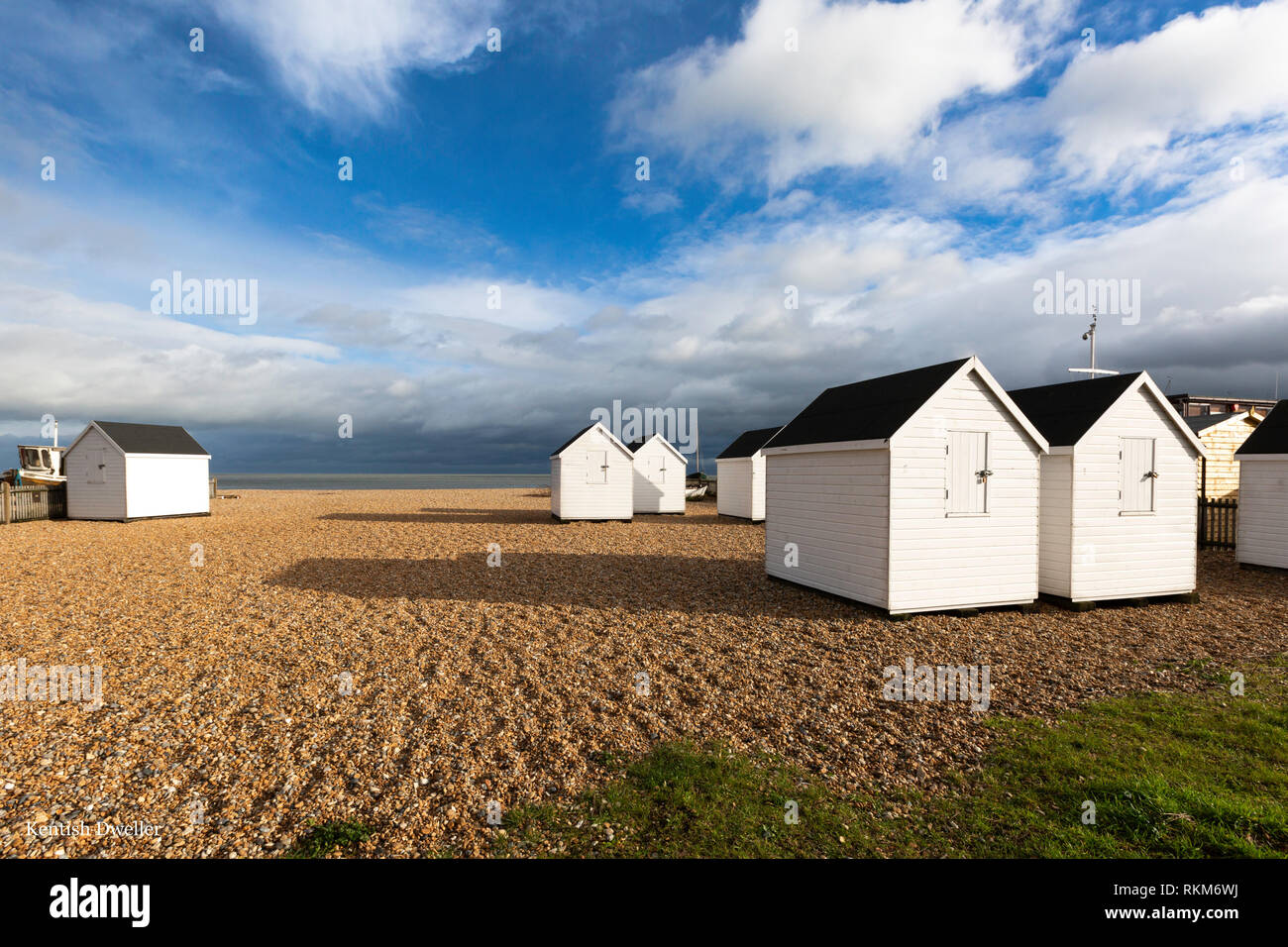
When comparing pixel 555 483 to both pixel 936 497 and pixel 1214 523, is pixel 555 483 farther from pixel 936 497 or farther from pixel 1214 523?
pixel 1214 523

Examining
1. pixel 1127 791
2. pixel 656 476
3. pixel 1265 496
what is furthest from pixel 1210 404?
pixel 1127 791

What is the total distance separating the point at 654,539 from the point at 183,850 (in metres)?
19.7

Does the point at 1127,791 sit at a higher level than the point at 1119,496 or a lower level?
lower

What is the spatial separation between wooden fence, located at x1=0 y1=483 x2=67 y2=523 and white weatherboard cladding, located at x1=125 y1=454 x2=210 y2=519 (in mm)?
3815

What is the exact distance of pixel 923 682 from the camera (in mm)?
8281

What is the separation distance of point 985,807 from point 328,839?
5.54 meters

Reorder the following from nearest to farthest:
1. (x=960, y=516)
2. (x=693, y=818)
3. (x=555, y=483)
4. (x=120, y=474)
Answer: (x=693, y=818) < (x=960, y=516) < (x=120, y=474) < (x=555, y=483)

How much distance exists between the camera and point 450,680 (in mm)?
8398

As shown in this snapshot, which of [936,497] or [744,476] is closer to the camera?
[936,497]

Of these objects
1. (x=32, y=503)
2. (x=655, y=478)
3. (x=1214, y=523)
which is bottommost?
(x=1214, y=523)

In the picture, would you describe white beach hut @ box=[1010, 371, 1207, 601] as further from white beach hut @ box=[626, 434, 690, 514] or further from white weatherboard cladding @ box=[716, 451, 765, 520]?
white beach hut @ box=[626, 434, 690, 514]

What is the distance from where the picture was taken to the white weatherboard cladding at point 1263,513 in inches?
658

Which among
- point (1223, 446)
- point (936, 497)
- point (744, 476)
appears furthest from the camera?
point (744, 476)

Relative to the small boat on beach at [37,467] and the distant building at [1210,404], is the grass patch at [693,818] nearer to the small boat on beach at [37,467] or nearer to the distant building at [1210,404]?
the small boat on beach at [37,467]
